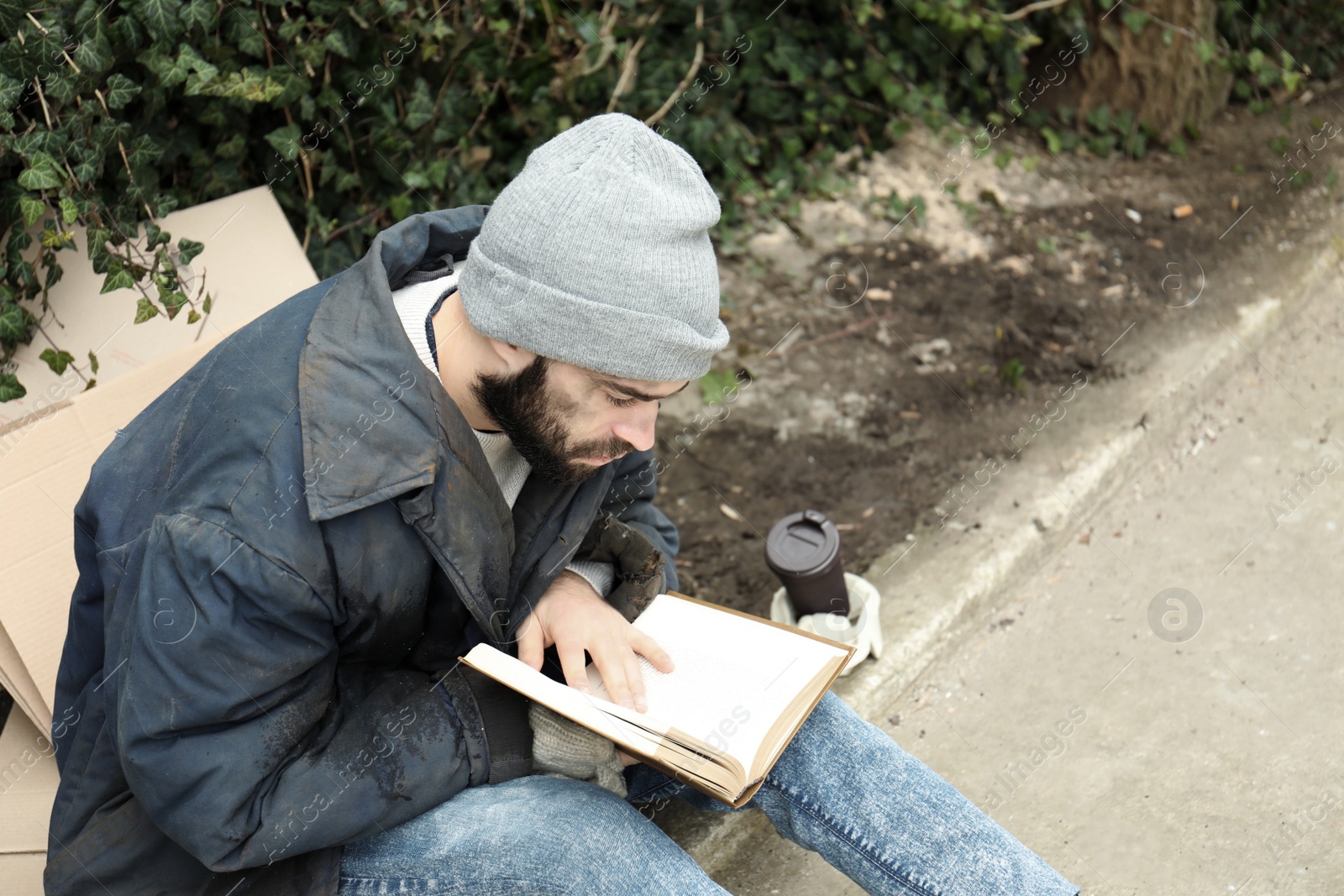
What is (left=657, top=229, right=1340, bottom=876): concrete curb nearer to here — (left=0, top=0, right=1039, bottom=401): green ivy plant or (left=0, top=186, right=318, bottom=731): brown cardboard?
(left=0, top=186, right=318, bottom=731): brown cardboard

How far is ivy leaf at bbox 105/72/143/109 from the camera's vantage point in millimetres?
2596

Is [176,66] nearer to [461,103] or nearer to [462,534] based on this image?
[461,103]

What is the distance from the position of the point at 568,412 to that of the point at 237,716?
0.69m

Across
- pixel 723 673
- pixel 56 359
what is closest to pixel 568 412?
pixel 723 673

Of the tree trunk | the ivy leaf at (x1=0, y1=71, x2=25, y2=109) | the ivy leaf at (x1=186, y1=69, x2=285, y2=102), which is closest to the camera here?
the ivy leaf at (x1=0, y1=71, x2=25, y2=109)

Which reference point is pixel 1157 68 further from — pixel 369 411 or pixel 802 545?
pixel 369 411

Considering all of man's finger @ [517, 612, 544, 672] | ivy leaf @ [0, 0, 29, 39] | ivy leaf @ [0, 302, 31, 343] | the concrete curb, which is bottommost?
the concrete curb

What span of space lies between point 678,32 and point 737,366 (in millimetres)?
1358

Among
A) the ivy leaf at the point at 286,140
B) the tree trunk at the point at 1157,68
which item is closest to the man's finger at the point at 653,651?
the ivy leaf at the point at 286,140

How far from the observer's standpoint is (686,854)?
1.78 metres

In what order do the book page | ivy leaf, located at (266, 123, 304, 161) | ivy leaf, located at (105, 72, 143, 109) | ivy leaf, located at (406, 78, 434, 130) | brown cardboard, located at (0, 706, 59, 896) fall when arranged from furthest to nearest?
ivy leaf, located at (406, 78, 434, 130), ivy leaf, located at (266, 123, 304, 161), ivy leaf, located at (105, 72, 143, 109), brown cardboard, located at (0, 706, 59, 896), the book page

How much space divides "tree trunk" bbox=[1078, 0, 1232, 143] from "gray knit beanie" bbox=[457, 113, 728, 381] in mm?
3820

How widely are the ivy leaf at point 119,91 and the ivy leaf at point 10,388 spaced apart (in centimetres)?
69

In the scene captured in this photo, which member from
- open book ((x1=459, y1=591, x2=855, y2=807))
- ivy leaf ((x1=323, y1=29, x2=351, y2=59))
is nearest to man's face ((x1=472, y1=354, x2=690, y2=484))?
open book ((x1=459, y1=591, x2=855, y2=807))
